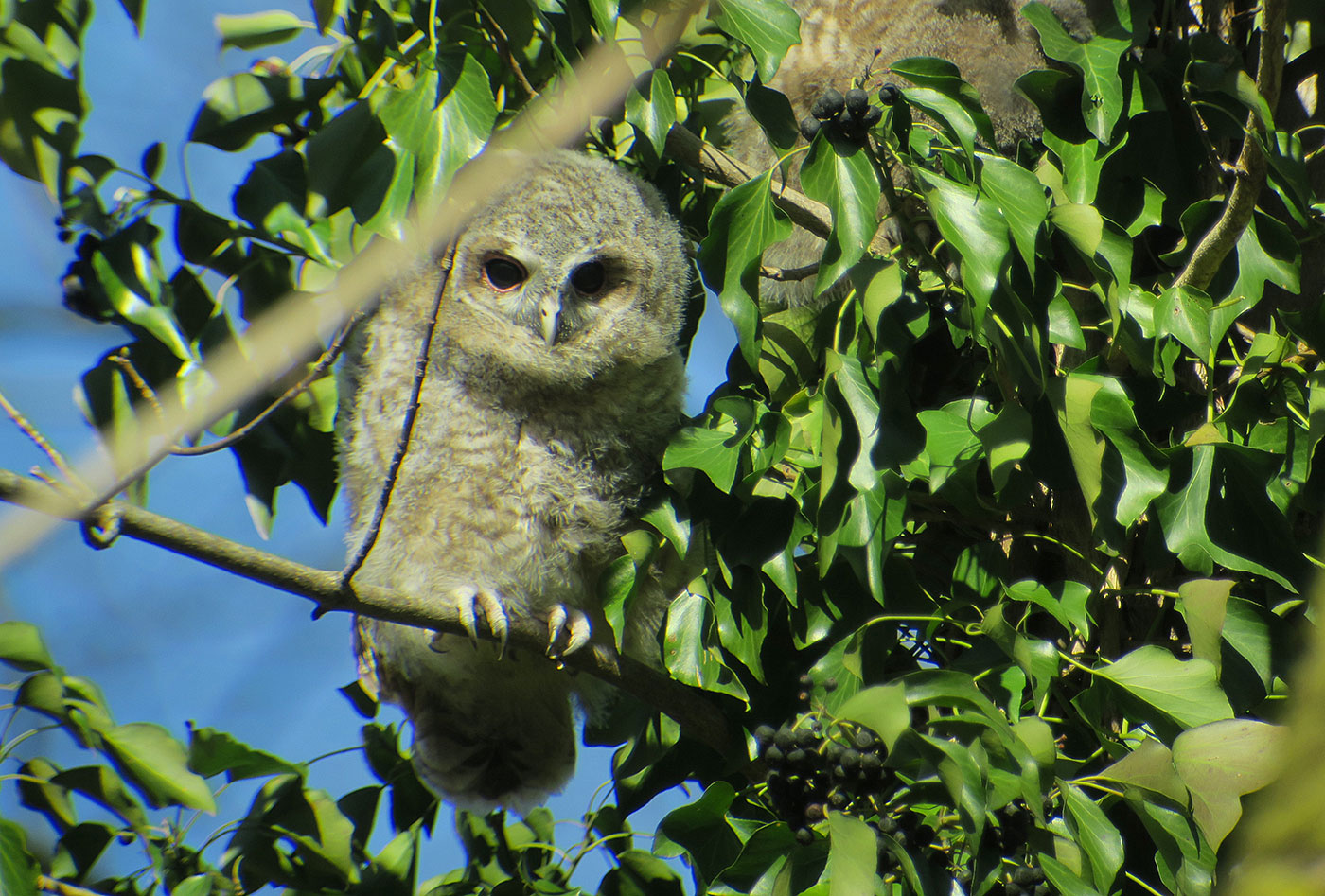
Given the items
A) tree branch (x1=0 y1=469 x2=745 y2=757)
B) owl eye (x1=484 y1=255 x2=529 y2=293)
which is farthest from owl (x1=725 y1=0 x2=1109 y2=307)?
tree branch (x1=0 y1=469 x2=745 y2=757)

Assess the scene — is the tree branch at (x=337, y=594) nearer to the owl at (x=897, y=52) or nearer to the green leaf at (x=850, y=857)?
the green leaf at (x=850, y=857)

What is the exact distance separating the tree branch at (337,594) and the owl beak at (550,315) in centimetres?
59

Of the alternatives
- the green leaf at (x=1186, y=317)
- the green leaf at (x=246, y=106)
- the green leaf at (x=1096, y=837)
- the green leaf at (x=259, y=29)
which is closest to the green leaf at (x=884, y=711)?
the green leaf at (x=1096, y=837)

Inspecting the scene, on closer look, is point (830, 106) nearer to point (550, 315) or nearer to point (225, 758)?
point (550, 315)

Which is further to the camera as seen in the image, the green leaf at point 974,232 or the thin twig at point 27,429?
the green leaf at point 974,232

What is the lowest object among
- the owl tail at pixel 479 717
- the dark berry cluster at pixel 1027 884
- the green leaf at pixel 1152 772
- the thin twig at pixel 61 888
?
the owl tail at pixel 479 717

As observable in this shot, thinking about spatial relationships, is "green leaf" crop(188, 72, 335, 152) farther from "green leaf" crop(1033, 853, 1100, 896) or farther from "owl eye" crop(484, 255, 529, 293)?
"green leaf" crop(1033, 853, 1100, 896)

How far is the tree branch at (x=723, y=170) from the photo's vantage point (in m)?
2.12

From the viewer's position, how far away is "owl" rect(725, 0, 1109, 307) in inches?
96.5

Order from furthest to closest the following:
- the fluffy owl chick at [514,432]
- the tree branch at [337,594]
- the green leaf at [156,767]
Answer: the fluffy owl chick at [514,432], the green leaf at [156,767], the tree branch at [337,594]

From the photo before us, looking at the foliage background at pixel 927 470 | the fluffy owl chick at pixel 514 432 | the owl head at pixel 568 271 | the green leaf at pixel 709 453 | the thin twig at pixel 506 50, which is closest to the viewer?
the foliage background at pixel 927 470

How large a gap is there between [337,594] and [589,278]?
1.19m

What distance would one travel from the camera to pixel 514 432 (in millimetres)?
2439

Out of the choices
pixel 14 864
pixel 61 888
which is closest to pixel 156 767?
pixel 61 888
